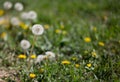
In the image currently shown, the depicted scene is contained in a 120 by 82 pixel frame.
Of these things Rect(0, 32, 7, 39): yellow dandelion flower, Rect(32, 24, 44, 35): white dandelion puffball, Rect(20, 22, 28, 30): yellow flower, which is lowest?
Rect(0, 32, 7, 39): yellow dandelion flower

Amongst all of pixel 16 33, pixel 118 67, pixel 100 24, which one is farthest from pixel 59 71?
pixel 100 24

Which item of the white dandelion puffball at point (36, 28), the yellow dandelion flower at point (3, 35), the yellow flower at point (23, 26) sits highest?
the white dandelion puffball at point (36, 28)

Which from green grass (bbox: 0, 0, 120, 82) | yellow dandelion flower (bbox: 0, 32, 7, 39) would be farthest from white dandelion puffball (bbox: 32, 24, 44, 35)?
yellow dandelion flower (bbox: 0, 32, 7, 39)

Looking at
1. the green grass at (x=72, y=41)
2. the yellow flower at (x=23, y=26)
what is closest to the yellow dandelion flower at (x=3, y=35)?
the green grass at (x=72, y=41)

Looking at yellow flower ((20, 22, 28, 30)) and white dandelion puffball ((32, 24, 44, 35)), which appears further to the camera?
yellow flower ((20, 22, 28, 30))

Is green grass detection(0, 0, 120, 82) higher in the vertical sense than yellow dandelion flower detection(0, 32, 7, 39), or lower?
higher

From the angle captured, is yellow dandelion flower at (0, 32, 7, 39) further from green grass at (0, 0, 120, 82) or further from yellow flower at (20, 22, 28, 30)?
yellow flower at (20, 22, 28, 30)

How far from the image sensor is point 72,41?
5684 millimetres

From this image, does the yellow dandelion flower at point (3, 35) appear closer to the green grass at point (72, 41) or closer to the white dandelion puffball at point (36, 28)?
the green grass at point (72, 41)

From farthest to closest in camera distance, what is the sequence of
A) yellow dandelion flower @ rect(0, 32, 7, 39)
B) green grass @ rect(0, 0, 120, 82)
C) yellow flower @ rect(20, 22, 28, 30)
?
yellow flower @ rect(20, 22, 28, 30)
yellow dandelion flower @ rect(0, 32, 7, 39)
green grass @ rect(0, 0, 120, 82)

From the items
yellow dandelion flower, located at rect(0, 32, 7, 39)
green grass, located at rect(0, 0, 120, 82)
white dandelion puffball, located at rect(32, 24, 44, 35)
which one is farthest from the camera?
yellow dandelion flower, located at rect(0, 32, 7, 39)

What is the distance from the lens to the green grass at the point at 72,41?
4277mm

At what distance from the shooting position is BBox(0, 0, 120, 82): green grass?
168 inches

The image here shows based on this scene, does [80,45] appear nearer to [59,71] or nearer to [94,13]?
[59,71]
